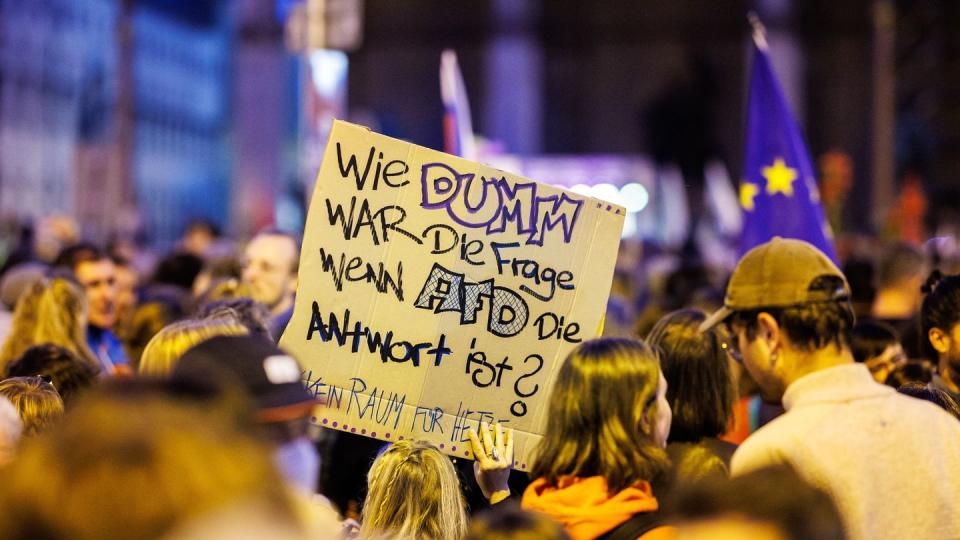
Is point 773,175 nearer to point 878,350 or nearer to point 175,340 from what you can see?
point 878,350

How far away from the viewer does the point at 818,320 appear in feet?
11.6

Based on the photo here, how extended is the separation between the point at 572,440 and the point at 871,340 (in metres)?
2.73

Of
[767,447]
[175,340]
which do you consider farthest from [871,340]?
[175,340]

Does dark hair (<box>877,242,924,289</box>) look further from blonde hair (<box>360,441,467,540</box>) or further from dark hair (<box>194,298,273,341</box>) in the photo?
blonde hair (<box>360,441,467,540</box>)

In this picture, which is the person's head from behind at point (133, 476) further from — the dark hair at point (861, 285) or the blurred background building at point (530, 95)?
the blurred background building at point (530, 95)

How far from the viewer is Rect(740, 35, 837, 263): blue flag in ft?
24.8

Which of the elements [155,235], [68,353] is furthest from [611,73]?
[68,353]

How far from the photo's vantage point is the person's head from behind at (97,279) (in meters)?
8.08

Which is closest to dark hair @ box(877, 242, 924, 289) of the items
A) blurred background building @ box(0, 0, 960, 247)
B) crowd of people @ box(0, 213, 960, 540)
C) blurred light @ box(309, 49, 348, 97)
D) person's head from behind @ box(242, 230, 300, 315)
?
crowd of people @ box(0, 213, 960, 540)

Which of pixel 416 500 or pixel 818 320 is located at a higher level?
pixel 818 320

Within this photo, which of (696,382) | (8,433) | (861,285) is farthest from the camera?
(861,285)

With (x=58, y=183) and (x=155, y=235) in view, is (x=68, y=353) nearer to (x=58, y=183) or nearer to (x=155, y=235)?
(x=58, y=183)

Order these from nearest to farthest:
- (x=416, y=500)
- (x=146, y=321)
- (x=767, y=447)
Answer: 1. (x=767, y=447)
2. (x=416, y=500)
3. (x=146, y=321)

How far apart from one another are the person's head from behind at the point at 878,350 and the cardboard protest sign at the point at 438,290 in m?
1.67
